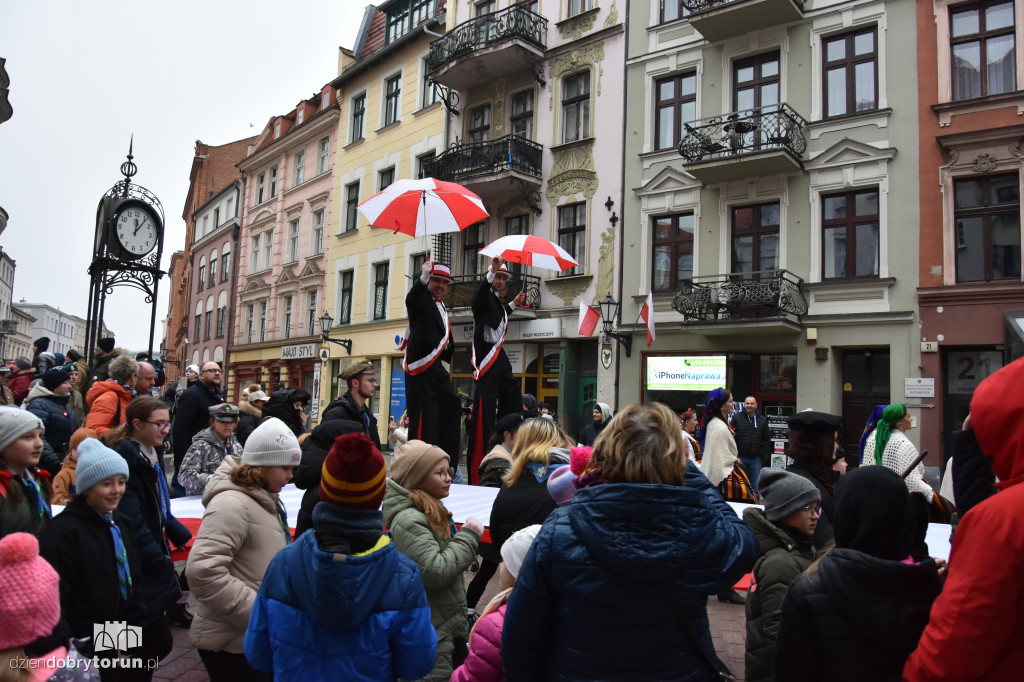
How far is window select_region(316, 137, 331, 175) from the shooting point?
102 ft

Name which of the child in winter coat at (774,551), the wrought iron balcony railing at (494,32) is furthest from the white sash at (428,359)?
the wrought iron balcony railing at (494,32)

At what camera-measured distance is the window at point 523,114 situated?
21.5m

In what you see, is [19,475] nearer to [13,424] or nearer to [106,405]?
[13,424]

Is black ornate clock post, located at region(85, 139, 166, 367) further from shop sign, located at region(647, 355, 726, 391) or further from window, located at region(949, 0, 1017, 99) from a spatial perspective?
window, located at region(949, 0, 1017, 99)

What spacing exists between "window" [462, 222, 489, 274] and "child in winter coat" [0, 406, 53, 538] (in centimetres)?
1944

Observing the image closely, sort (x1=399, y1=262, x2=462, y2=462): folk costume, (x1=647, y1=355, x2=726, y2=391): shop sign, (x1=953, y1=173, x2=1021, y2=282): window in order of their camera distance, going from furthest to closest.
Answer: (x1=647, y1=355, x2=726, y2=391): shop sign < (x1=953, y1=173, x2=1021, y2=282): window < (x1=399, y1=262, x2=462, y2=462): folk costume

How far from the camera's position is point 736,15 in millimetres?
16438

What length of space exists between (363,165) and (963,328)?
21.5 meters

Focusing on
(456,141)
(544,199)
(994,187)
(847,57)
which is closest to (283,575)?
(994,187)

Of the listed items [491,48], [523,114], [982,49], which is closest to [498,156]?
[523,114]

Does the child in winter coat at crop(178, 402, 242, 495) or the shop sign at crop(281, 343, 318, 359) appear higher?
the shop sign at crop(281, 343, 318, 359)

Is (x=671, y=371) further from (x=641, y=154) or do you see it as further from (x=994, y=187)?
(x=994, y=187)

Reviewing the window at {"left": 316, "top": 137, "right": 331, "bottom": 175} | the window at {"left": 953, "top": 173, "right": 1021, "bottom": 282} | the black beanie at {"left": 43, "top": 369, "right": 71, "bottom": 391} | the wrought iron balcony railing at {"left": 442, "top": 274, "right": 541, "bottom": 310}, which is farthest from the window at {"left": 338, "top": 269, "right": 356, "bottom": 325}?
the black beanie at {"left": 43, "top": 369, "right": 71, "bottom": 391}

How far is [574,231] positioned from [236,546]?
57.8 feet
